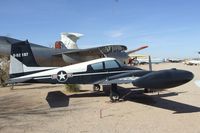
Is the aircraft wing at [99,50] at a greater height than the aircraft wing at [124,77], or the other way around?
the aircraft wing at [99,50]

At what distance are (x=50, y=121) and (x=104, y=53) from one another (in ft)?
29.2

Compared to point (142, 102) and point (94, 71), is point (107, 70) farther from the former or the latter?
point (142, 102)

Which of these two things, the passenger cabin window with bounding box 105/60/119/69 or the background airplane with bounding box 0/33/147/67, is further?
the background airplane with bounding box 0/33/147/67

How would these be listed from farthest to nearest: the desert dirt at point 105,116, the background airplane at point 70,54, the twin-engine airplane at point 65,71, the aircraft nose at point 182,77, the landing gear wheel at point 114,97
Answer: the background airplane at point 70,54 < the twin-engine airplane at point 65,71 < the landing gear wheel at point 114,97 < the aircraft nose at point 182,77 < the desert dirt at point 105,116

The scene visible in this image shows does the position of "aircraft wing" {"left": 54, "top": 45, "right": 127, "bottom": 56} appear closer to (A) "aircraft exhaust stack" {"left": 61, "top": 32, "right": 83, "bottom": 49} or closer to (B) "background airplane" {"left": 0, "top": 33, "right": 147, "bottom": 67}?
(B) "background airplane" {"left": 0, "top": 33, "right": 147, "bottom": 67}

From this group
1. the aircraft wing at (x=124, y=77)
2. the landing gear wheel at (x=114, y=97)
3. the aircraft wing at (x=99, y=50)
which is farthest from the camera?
the aircraft wing at (x=99, y=50)

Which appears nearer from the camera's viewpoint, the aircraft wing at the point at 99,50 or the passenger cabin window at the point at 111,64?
the passenger cabin window at the point at 111,64

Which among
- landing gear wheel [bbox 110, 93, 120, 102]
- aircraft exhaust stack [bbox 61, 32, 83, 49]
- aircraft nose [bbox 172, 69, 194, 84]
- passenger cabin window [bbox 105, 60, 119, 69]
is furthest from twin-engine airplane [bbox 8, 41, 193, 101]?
aircraft exhaust stack [bbox 61, 32, 83, 49]

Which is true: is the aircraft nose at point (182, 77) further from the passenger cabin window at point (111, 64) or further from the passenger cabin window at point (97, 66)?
the passenger cabin window at point (97, 66)

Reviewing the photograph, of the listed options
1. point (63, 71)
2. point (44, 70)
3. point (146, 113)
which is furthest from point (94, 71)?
point (146, 113)

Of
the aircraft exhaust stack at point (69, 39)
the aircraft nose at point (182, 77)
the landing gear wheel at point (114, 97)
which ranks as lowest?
the landing gear wheel at point (114, 97)

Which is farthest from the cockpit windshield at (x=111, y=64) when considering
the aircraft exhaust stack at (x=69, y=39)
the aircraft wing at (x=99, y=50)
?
the aircraft exhaust stack at (x=69, y=39)

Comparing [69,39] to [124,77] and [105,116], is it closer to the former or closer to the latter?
[124,77]

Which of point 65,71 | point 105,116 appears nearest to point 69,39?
point 65,71
